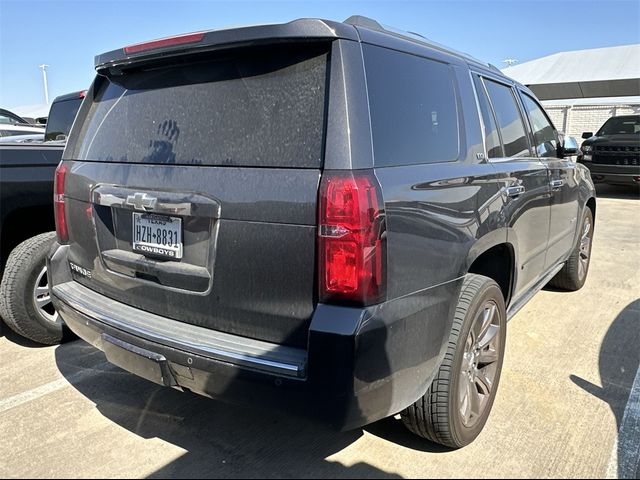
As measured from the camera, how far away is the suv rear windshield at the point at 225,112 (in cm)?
204

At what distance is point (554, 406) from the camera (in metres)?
3.04

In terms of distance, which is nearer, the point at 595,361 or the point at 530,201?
the point at 530,201

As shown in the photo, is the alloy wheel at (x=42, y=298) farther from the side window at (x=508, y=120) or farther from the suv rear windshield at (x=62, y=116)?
the suv rear windshield at (x=62, y=116)

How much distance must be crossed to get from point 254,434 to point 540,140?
3067 mm

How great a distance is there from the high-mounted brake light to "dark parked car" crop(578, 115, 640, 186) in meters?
10.9

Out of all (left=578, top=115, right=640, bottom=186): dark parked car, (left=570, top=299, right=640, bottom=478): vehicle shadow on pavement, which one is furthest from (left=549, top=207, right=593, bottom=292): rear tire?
(left=578, top=115, right=640, bottom=186): dark parked car

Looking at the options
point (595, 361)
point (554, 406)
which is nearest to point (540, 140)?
point (595, 361)

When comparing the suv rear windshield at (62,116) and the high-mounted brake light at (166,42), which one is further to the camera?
the suv rear windshield at (62,116)

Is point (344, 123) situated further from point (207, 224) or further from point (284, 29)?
point (207, 224)

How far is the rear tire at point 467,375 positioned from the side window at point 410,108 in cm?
72

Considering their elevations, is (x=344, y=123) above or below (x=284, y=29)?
below

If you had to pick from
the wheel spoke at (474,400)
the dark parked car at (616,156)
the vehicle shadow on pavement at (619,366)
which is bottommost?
the vehicle shadow on pavement at (619,366)

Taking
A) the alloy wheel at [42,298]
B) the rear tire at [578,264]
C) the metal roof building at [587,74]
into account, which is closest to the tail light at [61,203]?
the alloy wheel at [42,298]

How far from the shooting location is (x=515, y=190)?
122 inches
